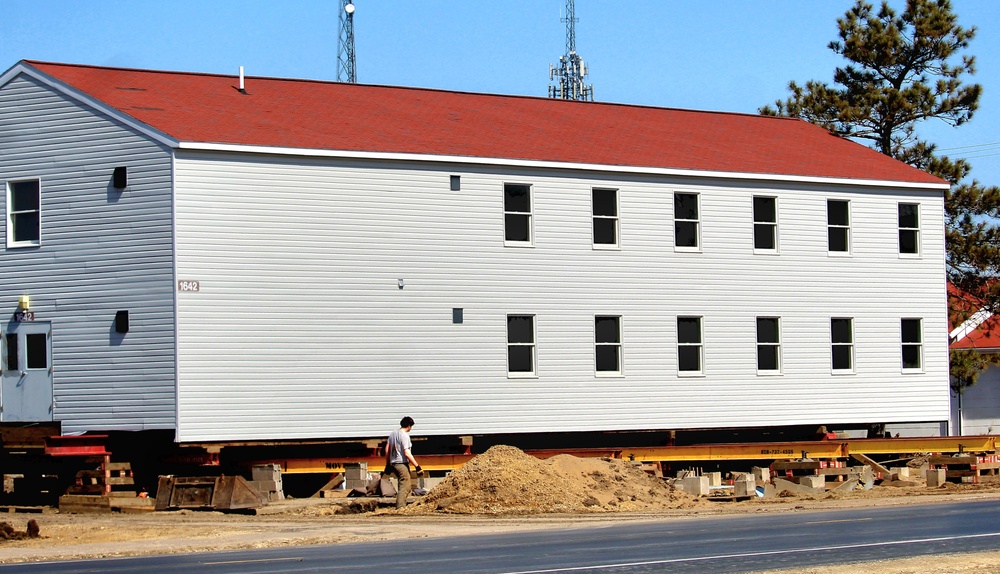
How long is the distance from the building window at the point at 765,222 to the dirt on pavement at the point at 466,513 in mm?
7889

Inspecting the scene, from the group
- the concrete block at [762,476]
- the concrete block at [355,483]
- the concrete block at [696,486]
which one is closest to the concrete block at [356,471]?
the concrete block at [355,483]

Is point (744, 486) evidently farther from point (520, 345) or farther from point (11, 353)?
point (11, 353)

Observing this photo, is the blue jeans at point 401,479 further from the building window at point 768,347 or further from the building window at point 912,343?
the building window at point 912,343

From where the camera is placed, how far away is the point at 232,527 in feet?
71.9

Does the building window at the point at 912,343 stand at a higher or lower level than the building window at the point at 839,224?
lower

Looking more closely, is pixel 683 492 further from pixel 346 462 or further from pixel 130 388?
pixel 130 388

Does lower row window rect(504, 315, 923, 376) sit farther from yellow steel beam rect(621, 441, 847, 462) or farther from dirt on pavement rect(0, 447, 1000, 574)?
dirt on pavement rect(0, 447, 1000, 574)

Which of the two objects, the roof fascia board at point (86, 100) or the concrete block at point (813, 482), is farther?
the concrete block at point (813, 482)

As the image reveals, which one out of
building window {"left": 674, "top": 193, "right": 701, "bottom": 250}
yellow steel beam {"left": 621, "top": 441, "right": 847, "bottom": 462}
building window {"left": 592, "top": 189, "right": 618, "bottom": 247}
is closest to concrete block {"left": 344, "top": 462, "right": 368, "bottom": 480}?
yellow steel beam {"left": 621, "top": 441, "right": 847, "bottom": 462}

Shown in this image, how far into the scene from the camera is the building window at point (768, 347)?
34375 mm

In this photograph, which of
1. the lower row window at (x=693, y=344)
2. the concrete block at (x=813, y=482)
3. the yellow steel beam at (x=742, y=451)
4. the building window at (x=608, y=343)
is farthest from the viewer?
the building window at (x=608, y=343)

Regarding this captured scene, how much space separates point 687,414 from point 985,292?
18870mm

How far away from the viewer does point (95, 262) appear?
28344 mm

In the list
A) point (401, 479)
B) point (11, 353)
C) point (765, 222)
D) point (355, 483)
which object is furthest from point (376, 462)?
point (765, 222)
